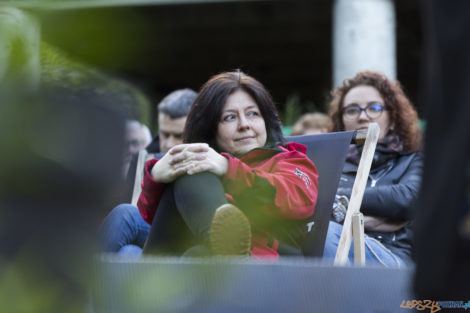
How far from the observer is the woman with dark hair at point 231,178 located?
2145 mm

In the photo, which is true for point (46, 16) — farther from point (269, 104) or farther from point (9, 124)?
point (269, 104)

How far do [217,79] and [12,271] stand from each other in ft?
6.92

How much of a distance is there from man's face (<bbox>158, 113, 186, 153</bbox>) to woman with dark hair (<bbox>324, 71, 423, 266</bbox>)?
1.05m

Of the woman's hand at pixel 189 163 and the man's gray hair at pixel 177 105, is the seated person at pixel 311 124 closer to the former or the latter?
the man's gray hair at pixel 177 105

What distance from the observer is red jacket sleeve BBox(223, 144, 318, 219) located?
226 cm

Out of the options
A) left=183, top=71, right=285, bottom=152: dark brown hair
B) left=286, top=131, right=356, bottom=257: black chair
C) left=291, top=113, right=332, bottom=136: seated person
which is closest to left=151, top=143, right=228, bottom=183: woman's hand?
left=183, top=71, right=285, bottom=152: dark brown hair

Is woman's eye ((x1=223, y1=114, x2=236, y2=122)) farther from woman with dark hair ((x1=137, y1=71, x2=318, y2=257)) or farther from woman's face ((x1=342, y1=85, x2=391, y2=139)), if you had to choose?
woman's face ((x1=342, y1=85, x2=391, y2=139))

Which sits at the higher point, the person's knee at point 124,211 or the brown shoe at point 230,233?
the brown shoe at point 230,233

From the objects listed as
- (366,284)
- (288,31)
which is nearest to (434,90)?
(366,284)

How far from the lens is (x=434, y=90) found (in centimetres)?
87

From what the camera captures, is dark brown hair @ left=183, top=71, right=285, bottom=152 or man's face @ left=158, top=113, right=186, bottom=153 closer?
dark brown hair @ left=183, top=71, right=285, bottom=152

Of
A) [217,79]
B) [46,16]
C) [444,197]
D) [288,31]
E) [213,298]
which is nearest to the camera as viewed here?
[46,16]

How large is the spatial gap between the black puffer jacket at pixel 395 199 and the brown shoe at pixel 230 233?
1535 mm

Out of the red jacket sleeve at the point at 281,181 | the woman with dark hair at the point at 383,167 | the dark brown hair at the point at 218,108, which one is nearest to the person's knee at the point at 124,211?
the dark brown hair at the point at 218,108
